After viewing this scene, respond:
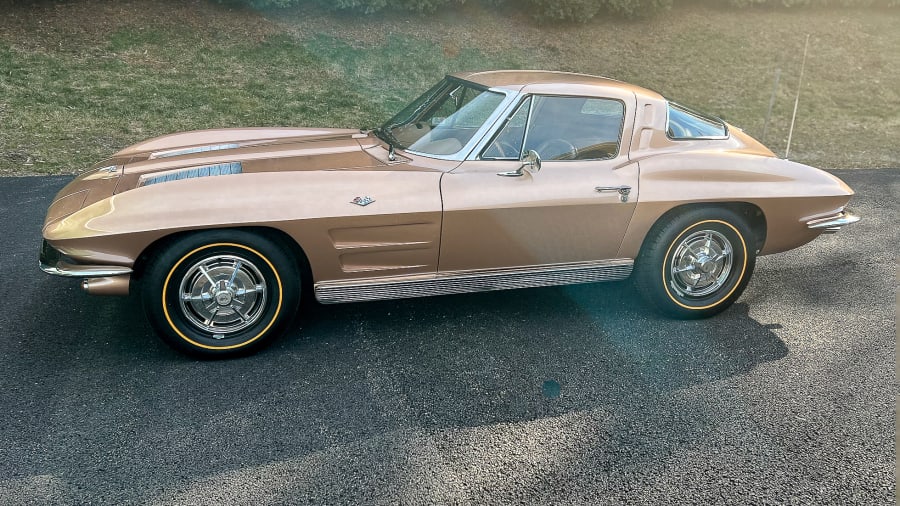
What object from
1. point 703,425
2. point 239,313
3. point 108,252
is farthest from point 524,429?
point 108,252

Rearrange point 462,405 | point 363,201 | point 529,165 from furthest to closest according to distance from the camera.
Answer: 1. point 529,165
2. point 363,201
3. point 462,405

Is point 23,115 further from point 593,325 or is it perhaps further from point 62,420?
point 593,325

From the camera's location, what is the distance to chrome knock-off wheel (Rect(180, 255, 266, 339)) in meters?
3.49

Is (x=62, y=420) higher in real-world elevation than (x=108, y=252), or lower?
lower

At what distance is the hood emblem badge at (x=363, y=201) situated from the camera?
3599mm

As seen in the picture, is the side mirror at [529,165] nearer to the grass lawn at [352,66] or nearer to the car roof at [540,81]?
the car roof at [540,81]

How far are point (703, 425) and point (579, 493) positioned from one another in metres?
0.84

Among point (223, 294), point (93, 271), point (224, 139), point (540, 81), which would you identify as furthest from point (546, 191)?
point (93, 271)

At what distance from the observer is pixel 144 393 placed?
3279 millimetres

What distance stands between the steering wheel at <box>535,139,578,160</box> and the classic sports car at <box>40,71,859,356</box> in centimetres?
1

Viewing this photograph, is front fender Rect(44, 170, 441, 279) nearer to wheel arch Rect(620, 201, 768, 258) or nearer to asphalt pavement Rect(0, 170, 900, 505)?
asphalt pavement Rect(0, 170, 900, 505)

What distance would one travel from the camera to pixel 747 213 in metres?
4.45

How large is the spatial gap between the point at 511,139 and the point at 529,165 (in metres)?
0.23

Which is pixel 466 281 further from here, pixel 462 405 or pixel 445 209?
pixel 462 405
